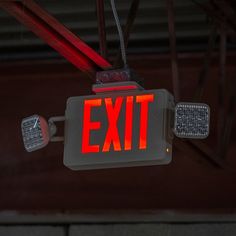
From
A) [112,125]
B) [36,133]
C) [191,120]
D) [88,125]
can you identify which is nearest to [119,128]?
[112,125]

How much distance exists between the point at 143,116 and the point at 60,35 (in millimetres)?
1009

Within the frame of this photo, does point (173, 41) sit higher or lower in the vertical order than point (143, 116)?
higher

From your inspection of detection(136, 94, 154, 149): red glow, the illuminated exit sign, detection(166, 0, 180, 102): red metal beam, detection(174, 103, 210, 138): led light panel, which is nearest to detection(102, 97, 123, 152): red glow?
the illuminated exit sign

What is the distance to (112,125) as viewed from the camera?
165 inches

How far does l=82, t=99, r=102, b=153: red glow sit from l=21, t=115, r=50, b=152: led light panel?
27cm

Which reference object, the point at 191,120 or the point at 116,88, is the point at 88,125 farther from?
the point at 191,120

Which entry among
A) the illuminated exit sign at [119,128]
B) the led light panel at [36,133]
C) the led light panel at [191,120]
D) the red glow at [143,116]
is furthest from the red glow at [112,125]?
the led light panel at [36,133]

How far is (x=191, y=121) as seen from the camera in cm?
425

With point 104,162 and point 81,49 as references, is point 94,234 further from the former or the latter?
point 104,162

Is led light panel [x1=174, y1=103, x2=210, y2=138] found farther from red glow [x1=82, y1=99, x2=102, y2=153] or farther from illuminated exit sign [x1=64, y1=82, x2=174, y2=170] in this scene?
red glow [x1=82, y1=99, x2=102, y2=153]

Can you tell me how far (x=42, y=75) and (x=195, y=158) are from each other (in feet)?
5.21

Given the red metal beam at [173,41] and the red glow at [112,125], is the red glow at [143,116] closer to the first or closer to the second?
the red glow at [112,125]

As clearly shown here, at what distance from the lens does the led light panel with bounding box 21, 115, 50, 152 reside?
446 cm

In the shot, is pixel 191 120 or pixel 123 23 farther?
pixel 123 23
